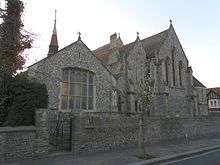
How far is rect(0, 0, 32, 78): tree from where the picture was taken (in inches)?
720

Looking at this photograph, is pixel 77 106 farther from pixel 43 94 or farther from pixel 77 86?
pixel 43 94

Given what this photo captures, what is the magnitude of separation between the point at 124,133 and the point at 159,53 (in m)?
18.8

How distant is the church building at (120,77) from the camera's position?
22312 millimetres

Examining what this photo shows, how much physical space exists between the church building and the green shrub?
360 cm

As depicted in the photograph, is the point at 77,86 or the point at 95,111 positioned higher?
the point at 77,86

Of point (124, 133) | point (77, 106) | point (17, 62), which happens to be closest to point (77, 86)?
point (77, 106)

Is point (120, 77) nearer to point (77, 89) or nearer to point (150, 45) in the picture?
point (77, 89)

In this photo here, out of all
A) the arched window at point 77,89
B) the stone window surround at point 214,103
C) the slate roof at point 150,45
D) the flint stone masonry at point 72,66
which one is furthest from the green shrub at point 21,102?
the stone window surround at point 214,103

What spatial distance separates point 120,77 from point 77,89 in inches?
314

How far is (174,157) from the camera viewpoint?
46.6 ft

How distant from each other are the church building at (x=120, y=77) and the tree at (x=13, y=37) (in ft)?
7.66

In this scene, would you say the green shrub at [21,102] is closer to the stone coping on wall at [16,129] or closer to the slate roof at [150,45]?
the stone coping on wall at [16,129]

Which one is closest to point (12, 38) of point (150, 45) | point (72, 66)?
point (72, 66)

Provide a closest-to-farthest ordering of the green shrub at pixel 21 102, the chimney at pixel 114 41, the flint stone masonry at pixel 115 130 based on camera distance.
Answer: the green shrub at pixel 21 102, the flint stone masonry at pixel 115 130, the chimney at pixel 114 41
